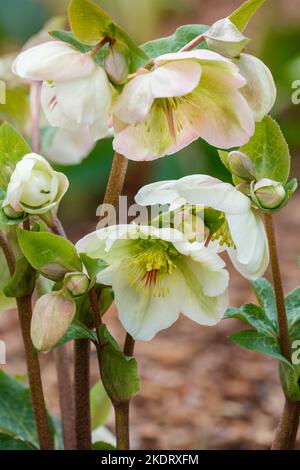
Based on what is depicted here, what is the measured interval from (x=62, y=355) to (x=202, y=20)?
2.55 metres

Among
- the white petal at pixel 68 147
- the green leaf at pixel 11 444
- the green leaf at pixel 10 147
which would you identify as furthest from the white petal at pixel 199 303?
the white petal at pixel 68 147

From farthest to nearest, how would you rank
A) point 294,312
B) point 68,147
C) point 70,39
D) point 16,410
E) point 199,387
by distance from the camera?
point 199,387 < point 68,147 < point 16,410 < point 294,312 < point 70,39

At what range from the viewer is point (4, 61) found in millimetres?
1290

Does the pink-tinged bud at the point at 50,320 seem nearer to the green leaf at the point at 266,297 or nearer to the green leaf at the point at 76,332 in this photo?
the green leaf at the point at 76,332

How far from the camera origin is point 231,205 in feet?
2.57

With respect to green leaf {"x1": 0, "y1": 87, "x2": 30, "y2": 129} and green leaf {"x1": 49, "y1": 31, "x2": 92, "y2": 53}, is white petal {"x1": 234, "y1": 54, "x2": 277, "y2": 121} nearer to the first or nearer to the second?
green leaf {"x1": 49, "y1": 31, "x2": 92, "y2": 53}

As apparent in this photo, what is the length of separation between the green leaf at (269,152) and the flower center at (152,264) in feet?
0.41

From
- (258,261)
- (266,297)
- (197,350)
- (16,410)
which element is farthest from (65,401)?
(197,350)

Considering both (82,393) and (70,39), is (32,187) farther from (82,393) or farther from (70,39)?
(82,393)

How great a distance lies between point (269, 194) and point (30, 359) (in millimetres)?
314

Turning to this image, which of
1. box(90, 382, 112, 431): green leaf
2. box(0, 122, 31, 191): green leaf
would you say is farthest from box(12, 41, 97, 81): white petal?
box(90, 382, 112, 431): green leaf

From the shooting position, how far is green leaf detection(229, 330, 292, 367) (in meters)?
0.87
